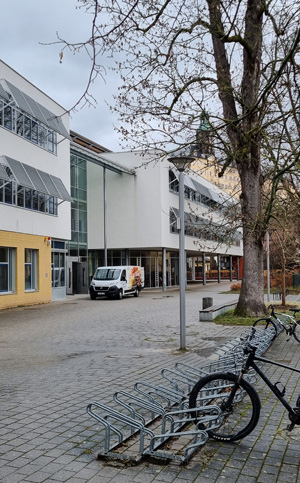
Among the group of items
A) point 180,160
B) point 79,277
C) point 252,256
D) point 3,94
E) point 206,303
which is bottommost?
point 206,303

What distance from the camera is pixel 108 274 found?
3161 cm

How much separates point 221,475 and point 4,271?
2127 cm

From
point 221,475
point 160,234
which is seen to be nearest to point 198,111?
point 221,475

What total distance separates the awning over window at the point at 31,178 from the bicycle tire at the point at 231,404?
17.7 metres

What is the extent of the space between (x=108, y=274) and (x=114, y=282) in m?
1.03

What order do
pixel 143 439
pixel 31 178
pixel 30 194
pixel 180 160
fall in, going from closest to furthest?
pixel 143 439
pixel 180 160
pixel 31 178
pixel 30 194

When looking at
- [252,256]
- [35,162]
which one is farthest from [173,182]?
[252,256]

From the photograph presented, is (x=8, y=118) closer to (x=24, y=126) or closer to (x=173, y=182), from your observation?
(x=24, y=126)

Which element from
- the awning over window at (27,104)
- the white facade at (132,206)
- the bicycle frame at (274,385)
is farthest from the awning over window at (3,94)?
the bicycle frame at (274,385)

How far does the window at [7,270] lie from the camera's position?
78.3 ft

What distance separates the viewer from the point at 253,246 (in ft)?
54.3

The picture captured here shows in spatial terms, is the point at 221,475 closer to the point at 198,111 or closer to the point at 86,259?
the point at 198,111

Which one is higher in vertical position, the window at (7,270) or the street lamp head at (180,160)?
the street lamp head at (180,160)

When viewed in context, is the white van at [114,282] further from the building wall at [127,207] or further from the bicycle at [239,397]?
the bicycle at [239,397]
